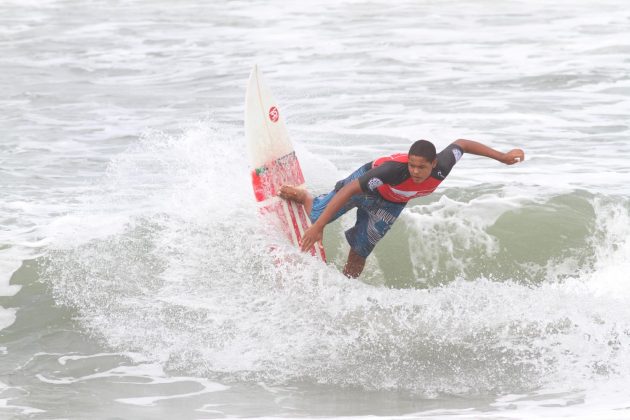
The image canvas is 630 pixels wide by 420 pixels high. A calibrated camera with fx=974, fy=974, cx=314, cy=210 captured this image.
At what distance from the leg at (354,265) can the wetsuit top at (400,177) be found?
0.77 m

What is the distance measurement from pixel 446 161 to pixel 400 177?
1.08ft

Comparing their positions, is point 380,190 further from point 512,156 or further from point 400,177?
point 512,156

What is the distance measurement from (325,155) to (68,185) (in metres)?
2.87

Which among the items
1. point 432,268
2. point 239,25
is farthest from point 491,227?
point 239,25

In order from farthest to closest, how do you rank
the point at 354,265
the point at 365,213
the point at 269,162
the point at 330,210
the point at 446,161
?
the point at 269,162 → the point at 354,265 → the point at 365,213 → the point at 446,161 → the point at 330,210

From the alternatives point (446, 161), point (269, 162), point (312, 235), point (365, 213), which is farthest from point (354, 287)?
point (269, 162)

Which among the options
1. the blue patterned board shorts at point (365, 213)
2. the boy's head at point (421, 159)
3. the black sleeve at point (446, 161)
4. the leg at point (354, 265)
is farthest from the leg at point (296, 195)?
the boy's head at point (421, 159)

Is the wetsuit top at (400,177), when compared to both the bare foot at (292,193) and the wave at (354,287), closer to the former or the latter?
the wave at (354,287)

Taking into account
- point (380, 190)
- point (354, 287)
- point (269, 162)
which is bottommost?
point (354, 287)

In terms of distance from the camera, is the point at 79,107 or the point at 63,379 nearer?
the point at 63,379

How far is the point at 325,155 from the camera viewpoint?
11.1 meters

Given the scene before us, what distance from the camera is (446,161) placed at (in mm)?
6453

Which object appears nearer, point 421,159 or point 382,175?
point 421,159

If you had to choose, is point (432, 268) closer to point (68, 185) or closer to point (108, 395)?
point (108, 395)
